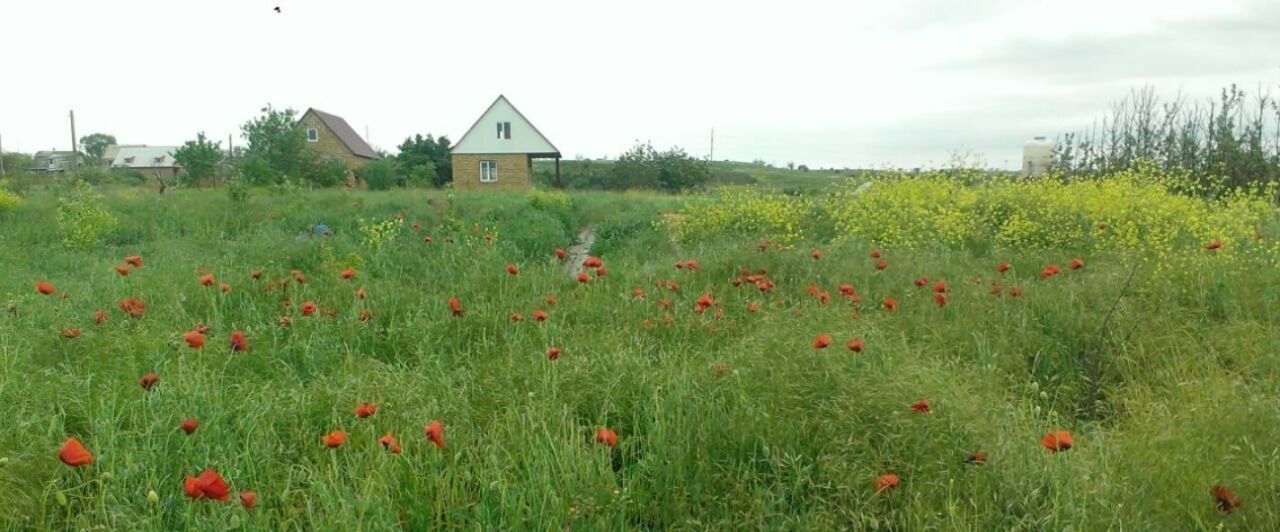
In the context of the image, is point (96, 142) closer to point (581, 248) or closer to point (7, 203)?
point (7, 203)

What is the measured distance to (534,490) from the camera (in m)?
2.08

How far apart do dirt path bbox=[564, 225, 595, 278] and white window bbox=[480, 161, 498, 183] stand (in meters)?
24.8

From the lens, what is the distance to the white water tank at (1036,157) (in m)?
13.7

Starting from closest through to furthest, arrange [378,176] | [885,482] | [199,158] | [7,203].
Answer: [885,482]
[7,203]
[199,158]
[378,176]

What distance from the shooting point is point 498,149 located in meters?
37.0

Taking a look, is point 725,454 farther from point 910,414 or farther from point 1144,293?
point 1144,293

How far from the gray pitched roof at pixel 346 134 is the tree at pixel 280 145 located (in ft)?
49.3

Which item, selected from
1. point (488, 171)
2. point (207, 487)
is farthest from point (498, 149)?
point (207, 487)

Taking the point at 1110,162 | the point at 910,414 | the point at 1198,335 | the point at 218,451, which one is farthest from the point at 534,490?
the point at 1110,162

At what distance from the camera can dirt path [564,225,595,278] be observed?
8512mm

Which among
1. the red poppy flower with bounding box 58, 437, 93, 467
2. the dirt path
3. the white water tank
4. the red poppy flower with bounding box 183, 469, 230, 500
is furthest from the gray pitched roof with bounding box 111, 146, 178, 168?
the red poppy flower with bounding box 183, 469, 230, 500

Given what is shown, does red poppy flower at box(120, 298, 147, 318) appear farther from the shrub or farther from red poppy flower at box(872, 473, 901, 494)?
the shrub

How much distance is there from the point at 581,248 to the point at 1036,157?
924cm

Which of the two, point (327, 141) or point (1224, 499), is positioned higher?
point (327, 141)
